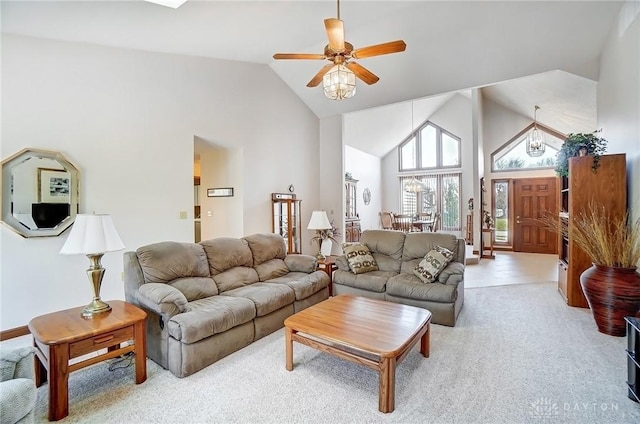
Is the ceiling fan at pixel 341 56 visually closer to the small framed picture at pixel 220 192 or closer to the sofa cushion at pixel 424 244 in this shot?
the sofa cushion at pixel 424 244

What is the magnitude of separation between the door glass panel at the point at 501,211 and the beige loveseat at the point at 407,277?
18.9 feet

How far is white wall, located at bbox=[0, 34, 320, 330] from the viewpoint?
3229 mm

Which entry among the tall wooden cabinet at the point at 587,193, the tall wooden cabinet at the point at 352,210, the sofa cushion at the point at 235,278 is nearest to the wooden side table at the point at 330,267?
the sofa cushion at the point at 235,278

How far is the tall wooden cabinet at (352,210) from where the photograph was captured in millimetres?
9289

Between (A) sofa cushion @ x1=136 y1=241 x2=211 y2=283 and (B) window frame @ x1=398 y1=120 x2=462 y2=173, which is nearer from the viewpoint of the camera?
(A) sofa cushion @ x1=136 y1=241 x2=211 y2=283

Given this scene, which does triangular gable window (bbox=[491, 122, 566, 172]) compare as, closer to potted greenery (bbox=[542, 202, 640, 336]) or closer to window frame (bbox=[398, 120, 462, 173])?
window frame (bbox=[398, 120, 462, 173])

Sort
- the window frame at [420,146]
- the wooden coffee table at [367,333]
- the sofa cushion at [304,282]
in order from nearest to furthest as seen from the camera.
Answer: the wooden coffee table at [367,333], the sofa cushion at [304,282], the window frame at [420,146]

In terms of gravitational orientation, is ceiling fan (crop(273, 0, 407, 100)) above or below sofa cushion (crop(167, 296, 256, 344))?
above

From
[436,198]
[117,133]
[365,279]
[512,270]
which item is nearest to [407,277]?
[365,279]

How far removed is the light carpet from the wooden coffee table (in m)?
0.19

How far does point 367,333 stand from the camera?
7.58 ft

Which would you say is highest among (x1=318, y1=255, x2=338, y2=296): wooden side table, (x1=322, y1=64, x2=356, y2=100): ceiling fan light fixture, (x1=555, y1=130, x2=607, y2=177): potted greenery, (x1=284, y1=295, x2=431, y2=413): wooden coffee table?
(x1=322, y1=64, x2=356, y2=100): ceiling fan light fixture

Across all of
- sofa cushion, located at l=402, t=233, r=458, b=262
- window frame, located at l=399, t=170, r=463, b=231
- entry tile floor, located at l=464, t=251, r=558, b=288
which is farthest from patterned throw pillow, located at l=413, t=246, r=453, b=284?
window frame, located at l=399, t=170, r=463, b=231

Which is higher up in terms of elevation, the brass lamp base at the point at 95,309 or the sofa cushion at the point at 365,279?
the brass lamp base at the point at 95,309
